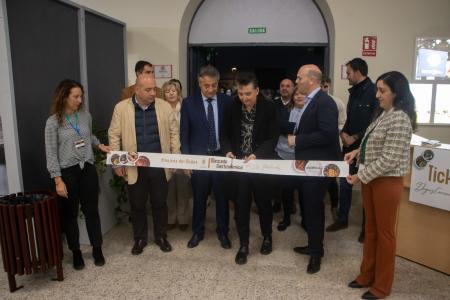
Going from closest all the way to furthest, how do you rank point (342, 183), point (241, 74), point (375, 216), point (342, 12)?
point (375, 216)
point (241, 74)
point (342, 183)
point (342, 12)

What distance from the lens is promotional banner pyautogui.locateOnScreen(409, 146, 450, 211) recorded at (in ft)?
8.84

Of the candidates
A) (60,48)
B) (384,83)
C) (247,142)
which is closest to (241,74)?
(247,142)

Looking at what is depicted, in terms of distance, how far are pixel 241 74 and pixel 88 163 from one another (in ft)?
4.38

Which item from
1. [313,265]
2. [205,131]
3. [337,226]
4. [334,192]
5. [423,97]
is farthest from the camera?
[423,97]

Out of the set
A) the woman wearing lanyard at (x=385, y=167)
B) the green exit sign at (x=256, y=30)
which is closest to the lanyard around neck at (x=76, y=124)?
the woman wearing lanyard at (x=385, y=167)

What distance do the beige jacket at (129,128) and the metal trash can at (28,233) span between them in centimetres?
63

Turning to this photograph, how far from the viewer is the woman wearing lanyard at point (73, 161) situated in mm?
2650

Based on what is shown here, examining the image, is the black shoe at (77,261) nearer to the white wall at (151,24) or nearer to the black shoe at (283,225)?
the black shoe at (283,225)

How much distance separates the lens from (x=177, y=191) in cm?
374

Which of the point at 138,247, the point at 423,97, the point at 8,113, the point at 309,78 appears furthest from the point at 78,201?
the point at 423,97

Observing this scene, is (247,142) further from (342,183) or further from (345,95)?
(345,95)

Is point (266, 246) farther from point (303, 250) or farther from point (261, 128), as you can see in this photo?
point (261, 128)

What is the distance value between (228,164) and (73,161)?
1134 millimetres

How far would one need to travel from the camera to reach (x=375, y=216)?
243 cm
